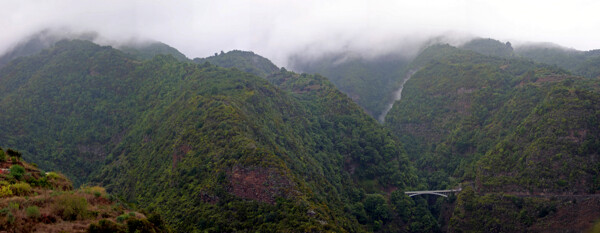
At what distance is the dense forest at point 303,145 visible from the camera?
5988 centimetres

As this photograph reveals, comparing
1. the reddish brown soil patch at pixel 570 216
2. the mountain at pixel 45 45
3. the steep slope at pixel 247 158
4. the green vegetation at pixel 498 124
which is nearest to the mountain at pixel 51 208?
the steep slope at pixel 247 158

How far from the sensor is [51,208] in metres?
22.6

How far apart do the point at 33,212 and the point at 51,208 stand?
5.05 ft

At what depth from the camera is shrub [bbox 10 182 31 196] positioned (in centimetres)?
2423

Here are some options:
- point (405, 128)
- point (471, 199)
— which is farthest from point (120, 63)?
point (471, 199)

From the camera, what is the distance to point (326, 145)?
108375mm

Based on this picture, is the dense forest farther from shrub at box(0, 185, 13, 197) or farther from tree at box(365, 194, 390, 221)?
shrub at box(0, 185, 13, 197)

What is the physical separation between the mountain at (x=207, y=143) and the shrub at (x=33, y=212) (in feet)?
103

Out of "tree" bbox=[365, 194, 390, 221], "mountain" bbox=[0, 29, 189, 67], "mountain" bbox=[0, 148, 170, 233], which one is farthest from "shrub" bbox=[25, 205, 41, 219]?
"mountain" bbox=[0, 29, 189, 67]

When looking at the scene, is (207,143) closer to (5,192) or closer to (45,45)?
(5,192)

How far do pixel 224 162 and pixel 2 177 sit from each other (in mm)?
37492

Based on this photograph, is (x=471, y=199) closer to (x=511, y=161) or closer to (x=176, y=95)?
(x=511, y=161)

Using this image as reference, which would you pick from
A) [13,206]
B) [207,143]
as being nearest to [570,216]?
[207,143]

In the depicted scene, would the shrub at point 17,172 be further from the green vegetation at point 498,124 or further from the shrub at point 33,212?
the green vegetation at point 498,124
